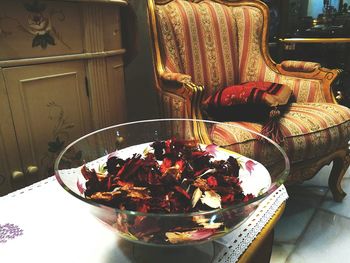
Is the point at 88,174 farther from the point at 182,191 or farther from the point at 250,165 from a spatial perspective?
the point at 250,165

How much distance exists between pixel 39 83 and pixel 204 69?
748 mm

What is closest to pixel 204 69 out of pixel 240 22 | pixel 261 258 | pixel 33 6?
pixel 240 22

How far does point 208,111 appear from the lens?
125 cm

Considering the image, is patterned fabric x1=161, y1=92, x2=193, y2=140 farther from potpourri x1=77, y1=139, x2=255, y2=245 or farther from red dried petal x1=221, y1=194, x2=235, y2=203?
red dried petal x1=221, y1=194, x2=235, y2=203

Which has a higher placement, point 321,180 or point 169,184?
point 169,184

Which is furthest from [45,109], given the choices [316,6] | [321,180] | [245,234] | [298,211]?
[316,6]

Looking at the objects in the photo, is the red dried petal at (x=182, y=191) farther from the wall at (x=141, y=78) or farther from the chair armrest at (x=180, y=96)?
the wall at (x=141, y=78)

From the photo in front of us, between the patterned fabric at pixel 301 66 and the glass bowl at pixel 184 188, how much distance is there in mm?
800

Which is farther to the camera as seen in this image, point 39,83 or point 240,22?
point 240,22

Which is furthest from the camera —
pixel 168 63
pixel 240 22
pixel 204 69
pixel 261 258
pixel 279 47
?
pixel 279 47

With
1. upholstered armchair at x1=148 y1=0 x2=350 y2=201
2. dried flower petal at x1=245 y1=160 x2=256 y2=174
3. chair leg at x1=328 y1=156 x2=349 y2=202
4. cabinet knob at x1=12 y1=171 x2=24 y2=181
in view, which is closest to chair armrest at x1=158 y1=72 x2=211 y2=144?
upholstered armchair at x1=148 y1=0 x2=350 y2=201

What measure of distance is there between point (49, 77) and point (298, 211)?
46.3 inches

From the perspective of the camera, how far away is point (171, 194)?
442 millimetres

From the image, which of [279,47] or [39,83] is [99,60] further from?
[279,47]
